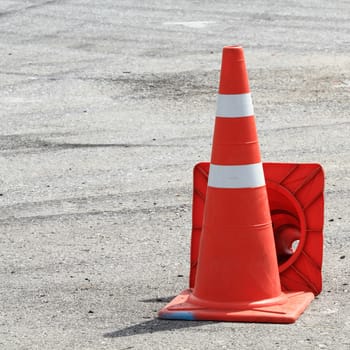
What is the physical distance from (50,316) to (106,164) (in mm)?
3931

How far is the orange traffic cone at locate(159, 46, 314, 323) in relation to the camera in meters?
6.27

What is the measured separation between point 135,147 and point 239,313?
4.77 m

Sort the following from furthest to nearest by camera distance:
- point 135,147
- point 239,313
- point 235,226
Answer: point 135,147, point 235,226, point 239,313

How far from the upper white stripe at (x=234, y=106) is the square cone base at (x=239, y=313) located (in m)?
1.04

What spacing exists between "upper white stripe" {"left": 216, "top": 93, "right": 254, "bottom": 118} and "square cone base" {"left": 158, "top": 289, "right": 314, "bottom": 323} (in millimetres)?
1040

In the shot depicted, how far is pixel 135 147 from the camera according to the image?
10789 mm

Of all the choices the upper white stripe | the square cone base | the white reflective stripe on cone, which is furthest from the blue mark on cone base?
the upper white stripe

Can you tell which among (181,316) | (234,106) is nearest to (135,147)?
(234,106)

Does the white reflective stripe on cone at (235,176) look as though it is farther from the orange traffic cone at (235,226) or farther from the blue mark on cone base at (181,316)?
the blue mark on cone base at (181,316)

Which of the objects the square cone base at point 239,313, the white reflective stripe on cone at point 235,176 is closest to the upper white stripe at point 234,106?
the white reflective stripe on cone at point 235,176

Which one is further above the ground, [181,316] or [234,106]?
[234,106]

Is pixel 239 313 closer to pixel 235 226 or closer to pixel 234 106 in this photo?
pixel 235 226

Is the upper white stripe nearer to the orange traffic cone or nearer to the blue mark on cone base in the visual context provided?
the orange traffic cone

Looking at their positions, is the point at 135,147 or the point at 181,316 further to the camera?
the point at 135,147
